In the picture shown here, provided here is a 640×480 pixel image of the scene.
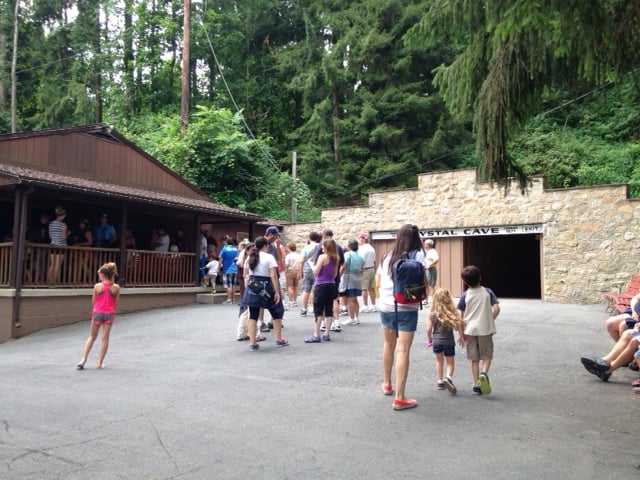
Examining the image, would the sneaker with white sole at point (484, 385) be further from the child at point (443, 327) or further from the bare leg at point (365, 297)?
the bare leg at point (365, 297)

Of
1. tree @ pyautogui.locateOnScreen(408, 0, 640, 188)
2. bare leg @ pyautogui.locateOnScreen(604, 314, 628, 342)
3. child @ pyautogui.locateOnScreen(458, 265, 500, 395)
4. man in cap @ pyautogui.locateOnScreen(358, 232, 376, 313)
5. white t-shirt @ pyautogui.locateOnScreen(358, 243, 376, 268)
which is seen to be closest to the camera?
tree @ pyautogui.locateOnScreen(408, 0, 640, 188)

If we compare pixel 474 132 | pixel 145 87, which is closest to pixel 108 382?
pixel 474 132

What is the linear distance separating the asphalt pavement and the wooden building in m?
3.94

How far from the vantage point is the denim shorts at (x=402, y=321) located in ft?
18.2

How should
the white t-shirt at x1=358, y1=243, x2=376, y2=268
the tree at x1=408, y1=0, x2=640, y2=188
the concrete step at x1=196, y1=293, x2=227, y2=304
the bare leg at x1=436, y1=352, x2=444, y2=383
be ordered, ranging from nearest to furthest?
the tree at x1=408, y1=0, x2=640, y2=188
the bare leg at x1=436, y1=352, x2=444, y2=383
the white t-shirt at x1=358, y1=243, x2=376, y2=268
the concrete step at x1=196, y1=293, x2=227, y2=304

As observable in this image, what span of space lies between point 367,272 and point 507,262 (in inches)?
524

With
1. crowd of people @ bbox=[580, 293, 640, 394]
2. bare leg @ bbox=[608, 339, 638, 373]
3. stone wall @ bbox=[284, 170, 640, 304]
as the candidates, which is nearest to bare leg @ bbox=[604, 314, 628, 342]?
crowd of people @ bbox=[580, 293, 640, 394]

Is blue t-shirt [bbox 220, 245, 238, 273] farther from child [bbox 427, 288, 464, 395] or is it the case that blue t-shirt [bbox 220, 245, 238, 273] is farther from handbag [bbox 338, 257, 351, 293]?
child [bbox 427, 288, 464, 395]

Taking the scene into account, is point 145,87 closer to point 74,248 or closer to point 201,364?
point 74,248

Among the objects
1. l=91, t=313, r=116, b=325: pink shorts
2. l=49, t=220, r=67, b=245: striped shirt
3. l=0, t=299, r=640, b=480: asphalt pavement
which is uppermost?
l=49, t=220, r=67, b=245: striped shirt

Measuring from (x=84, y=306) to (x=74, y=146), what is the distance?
5.24 meters

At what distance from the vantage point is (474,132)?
6391mm

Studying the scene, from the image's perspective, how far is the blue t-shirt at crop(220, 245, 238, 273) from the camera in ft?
49.1

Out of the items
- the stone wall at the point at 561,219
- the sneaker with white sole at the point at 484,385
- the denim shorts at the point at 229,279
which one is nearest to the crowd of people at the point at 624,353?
the sneaker with white sole at the point at 484,385
